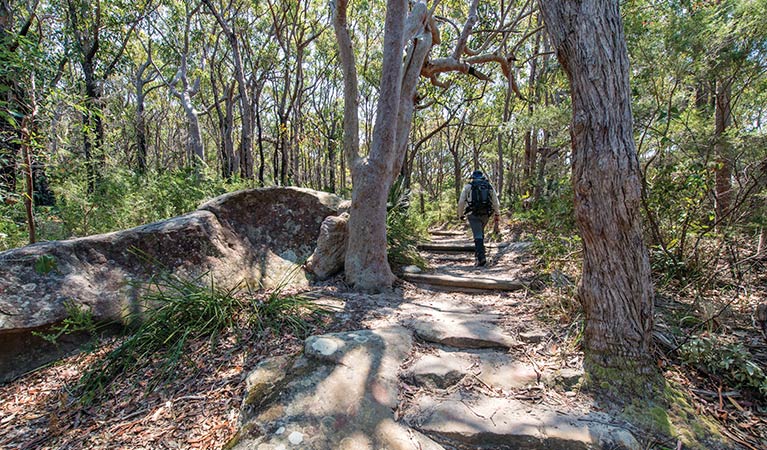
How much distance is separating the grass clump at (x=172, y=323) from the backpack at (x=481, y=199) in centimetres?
373

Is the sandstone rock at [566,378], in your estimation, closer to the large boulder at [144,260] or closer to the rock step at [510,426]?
the rock step at [510,426]

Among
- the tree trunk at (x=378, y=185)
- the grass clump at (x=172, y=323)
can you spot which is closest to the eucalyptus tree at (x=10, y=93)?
the grass clump at (x=172, y=323)

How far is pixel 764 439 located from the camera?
1763 millimetres

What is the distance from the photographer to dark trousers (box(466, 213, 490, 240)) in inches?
228

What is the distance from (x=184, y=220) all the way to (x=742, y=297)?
5.89 m

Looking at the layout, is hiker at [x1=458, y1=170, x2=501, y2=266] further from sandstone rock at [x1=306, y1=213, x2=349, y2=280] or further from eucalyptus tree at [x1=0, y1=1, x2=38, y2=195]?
eucalyptus tree at [x1=0, y1=1, x2=38, y2=195]

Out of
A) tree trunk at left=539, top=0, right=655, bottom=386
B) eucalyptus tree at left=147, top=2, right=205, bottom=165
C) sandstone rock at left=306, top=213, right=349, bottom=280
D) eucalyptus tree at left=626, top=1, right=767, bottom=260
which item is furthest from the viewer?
eucalyptus tree at left=147, top=2, right=205, bottom=165

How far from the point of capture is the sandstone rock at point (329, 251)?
4578 mm

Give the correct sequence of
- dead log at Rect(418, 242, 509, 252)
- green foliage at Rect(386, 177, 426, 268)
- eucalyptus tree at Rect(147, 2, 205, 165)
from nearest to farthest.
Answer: green foliage at Rect(386, 177, 426, 268) → dead log at Rect(418, 242, 509, 252) → eucalyptus tree at Rect(147, 2, 205, 165)

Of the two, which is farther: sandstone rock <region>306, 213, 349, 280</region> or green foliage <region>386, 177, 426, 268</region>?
green foliage <region>386, 177, 426, 268</region>

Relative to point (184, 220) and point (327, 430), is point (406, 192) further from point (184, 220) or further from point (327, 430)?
point (327, 430)

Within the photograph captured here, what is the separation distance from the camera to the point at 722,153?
10.8 ft

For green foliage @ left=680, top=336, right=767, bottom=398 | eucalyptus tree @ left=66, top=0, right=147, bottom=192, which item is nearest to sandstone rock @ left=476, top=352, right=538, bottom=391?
green foliage @ left=680, top=336, right=767, bottom=398

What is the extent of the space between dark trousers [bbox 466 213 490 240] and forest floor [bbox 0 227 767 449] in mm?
2575
